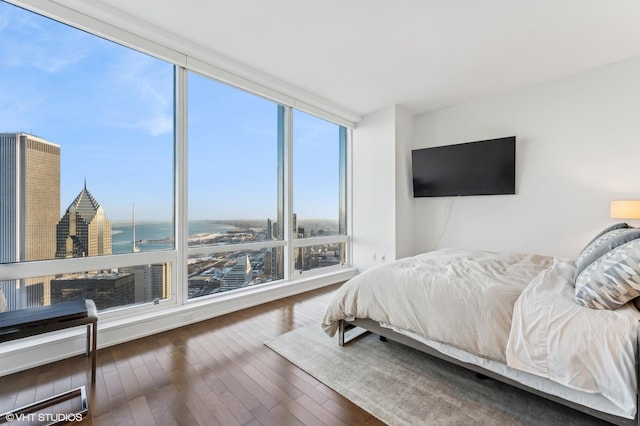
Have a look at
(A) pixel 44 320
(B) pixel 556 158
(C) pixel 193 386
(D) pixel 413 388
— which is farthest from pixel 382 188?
(A) pixel 44 320

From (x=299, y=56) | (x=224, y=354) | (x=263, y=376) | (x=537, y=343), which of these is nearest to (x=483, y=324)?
(x=537, y=343)

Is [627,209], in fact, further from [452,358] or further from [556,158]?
[452,358]

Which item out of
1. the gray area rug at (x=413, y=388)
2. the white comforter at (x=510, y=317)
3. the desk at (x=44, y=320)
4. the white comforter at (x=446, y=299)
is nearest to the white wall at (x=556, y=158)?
the white comforter at (x=446, y=299)

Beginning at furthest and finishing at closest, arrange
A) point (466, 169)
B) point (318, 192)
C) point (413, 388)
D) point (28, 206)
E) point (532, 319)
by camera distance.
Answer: point (318, 192) → point (466, 169) → point (28, 206) → point (413, 388) → point (532, 319)

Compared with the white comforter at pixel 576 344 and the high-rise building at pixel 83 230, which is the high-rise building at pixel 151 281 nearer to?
the high-rise building at pixel 83 230

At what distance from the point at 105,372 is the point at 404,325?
211 centimetres

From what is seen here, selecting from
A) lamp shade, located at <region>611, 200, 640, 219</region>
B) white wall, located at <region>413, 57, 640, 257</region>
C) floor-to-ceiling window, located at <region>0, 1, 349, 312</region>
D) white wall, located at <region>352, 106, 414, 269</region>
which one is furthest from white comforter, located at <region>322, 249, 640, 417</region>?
white wall, located at <region>352, 106, 414, 269</region>

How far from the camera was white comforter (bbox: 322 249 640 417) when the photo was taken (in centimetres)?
122

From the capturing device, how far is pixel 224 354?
217 cm

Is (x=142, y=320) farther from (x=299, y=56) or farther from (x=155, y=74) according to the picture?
(x=299, y=56)

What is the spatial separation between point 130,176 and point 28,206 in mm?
731

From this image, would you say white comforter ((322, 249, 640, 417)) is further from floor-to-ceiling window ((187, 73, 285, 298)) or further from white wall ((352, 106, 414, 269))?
white wall ((352, 106, 414, 269))

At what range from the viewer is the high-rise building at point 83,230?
224 cm

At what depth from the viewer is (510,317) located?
4.97 ft
